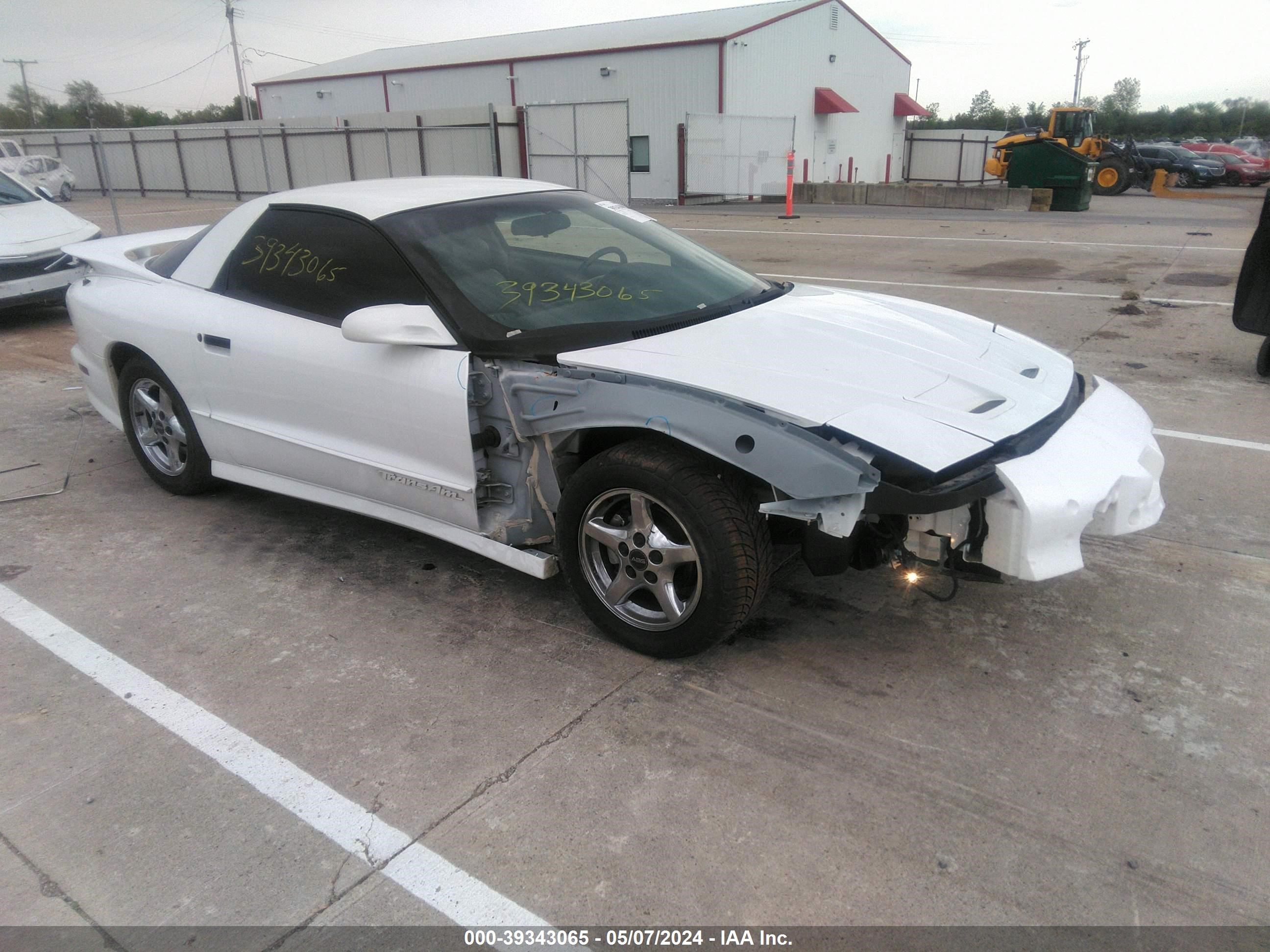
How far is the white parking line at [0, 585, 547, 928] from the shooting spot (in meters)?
2.16

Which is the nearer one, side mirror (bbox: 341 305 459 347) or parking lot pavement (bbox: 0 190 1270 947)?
parking lot pavement (bbox: 0 190 1270 947)

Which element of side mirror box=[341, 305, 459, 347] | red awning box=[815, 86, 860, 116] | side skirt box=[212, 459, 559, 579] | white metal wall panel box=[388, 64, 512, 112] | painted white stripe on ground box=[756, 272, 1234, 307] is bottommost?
painted white stripe on ground box=[756, 272, 1234, 307]

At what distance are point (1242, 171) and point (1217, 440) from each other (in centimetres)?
3092

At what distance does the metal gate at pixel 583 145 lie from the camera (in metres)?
21.8

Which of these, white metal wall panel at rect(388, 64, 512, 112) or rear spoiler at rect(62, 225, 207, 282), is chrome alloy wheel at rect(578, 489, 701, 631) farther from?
white metal wall panel at rect(388, 64, 512, 112)

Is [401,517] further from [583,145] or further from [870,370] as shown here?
[583,145]

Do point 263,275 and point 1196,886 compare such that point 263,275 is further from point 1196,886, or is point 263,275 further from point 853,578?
point 1196,886

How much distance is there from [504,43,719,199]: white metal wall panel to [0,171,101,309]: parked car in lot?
18486 millimetres

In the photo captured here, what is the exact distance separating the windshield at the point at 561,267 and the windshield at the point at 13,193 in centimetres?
807

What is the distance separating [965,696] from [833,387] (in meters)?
1.08

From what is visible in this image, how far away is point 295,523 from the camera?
4.36 m

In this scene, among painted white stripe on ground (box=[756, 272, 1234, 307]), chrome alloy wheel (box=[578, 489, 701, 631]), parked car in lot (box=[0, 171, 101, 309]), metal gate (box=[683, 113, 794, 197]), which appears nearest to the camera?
chrome alloy wheel (box=[578, 489, 701, 631])

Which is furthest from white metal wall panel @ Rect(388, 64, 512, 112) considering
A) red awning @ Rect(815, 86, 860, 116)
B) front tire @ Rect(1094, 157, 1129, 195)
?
front tire @ Rect(1094, 157, 1129, 195)

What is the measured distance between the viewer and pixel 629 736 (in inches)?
108
